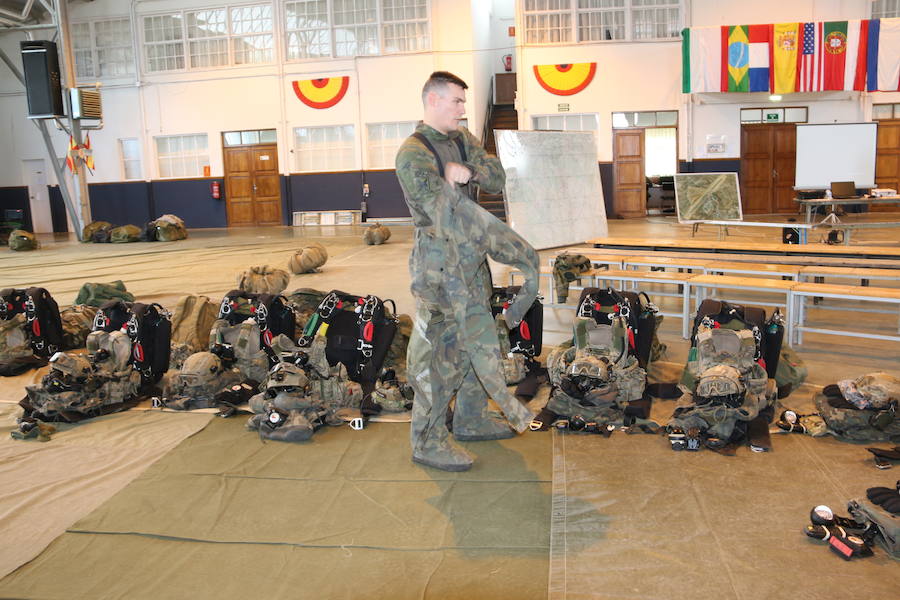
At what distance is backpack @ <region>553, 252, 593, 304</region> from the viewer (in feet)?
22.8

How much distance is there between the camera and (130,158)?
20172 millimetres

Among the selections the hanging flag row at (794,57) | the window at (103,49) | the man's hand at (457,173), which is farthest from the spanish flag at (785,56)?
the window at (103,49)

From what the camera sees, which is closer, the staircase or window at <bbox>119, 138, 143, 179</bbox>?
the staircase

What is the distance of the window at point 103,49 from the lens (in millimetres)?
19469

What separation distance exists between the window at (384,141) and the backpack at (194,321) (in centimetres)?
1268

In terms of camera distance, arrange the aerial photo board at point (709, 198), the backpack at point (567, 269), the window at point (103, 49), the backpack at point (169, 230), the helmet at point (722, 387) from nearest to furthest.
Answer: the helmet at point (722, 387), the backpack at point (567, 269), the aerial photo board at point (709, 198), the backpack at point (169, 230), the window at point (103, 49)

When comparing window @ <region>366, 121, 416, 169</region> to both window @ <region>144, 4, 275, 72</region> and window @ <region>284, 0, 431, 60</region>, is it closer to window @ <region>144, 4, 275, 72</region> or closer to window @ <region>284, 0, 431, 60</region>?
window @ <region>284, 0, 431, 60</region>

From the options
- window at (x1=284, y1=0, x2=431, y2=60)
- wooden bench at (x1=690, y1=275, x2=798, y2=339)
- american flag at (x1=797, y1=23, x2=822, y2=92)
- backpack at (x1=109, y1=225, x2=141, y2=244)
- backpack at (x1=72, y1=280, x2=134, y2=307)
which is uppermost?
window at (x1=284, y1=0, x2=431, y2=60)

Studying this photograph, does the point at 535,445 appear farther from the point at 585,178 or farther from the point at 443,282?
the point at 585,178

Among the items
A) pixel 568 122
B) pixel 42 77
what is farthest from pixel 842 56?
pixel 42 77

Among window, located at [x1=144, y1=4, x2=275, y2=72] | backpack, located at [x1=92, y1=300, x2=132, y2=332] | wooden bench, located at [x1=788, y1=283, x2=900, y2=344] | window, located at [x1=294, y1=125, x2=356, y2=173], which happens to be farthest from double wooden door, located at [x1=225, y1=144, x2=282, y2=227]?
wooden bench, located at [x1=788, y1=283, x2=900, y2=344]

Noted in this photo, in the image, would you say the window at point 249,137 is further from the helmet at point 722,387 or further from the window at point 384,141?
the helmet at point 722,387

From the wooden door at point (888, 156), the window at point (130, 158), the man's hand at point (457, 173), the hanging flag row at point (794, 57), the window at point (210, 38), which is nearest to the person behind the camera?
the man's hand at point (457, 173)

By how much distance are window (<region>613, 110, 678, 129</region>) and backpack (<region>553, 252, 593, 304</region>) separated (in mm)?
11379
